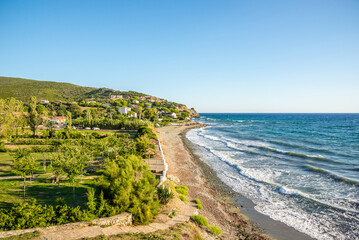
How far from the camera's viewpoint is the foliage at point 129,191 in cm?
999

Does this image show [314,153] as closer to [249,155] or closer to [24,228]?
[249,155]

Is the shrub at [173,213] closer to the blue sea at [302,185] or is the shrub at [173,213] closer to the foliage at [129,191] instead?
the foliage at [129,191]

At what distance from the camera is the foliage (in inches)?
393

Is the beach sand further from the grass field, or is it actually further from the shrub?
the grass field

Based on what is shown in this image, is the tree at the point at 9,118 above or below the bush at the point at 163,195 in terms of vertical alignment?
above

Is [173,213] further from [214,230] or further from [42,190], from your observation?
[42,190]

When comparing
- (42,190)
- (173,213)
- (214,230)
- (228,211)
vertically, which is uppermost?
(42,190)

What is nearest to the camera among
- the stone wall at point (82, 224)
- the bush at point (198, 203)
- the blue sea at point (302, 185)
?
the stone wall at point (82, 224)

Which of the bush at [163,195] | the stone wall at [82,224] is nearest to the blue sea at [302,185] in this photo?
the bush at [163,195]

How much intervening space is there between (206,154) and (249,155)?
723 cm

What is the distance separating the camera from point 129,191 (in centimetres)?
1023

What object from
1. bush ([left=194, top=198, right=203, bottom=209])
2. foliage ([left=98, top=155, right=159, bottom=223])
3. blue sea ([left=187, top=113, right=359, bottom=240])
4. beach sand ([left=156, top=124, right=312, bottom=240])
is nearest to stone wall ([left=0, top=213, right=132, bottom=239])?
foliage ([left=98, top=155, right=159, bottom=223])

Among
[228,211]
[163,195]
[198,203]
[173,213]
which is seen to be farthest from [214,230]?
[228,211]

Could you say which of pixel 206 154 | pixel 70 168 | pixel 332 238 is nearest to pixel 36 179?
pixel 70 168
